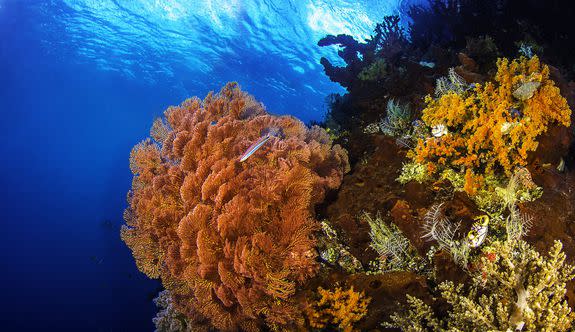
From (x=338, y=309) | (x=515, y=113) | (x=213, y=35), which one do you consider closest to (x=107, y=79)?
(x=213, y=35)

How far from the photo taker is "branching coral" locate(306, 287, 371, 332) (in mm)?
3564

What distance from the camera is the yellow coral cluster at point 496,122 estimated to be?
362 cm

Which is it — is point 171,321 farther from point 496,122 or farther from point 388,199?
point 496,122

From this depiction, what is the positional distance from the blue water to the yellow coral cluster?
54.5 ft

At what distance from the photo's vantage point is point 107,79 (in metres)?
43.1

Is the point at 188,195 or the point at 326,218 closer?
the point at 188,195

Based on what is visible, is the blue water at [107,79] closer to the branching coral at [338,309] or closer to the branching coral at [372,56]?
the branching coral at [372,56]

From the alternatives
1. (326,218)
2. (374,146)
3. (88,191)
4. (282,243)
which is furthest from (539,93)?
(88,191)

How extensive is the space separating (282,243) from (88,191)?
313 ft

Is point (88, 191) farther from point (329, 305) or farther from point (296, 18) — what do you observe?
point (329, 305)

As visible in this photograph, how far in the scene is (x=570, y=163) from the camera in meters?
4.20

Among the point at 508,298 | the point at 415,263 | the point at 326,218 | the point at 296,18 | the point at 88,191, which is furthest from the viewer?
the point at 88,191

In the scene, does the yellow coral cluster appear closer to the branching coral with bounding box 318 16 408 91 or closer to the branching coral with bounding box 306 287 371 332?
the branching coral with bounding box 306 287 371 332

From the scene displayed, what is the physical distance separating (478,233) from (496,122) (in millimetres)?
1507
